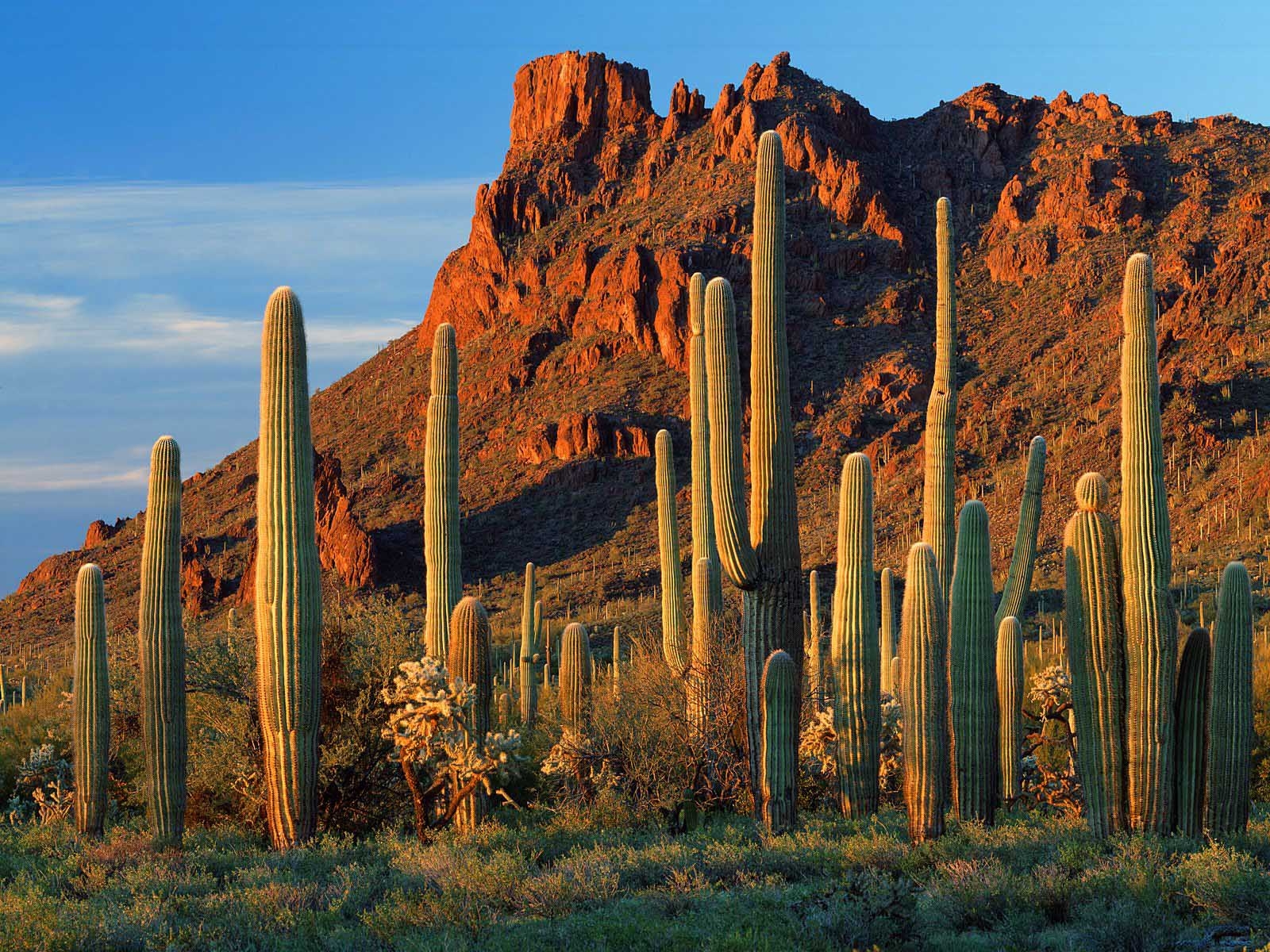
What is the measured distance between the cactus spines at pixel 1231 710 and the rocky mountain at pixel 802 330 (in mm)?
21022

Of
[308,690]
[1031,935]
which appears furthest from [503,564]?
[1031,935]

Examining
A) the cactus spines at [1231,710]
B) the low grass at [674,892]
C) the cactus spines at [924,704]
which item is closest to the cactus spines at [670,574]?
the cactus spines at [924,704]

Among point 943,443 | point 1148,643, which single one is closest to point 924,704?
point 1148,643

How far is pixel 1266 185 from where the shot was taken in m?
58.3

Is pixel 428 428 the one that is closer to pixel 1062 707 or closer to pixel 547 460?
pixel 1062 707

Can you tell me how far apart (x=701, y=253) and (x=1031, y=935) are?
55153 millimetres

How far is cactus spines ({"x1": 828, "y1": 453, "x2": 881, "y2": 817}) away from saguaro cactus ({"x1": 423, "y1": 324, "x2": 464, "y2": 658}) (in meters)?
4.05

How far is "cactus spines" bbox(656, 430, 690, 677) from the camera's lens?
52.6 ft

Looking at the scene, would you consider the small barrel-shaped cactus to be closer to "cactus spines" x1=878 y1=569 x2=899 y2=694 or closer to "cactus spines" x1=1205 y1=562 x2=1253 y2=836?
"cactus spines" x1=1205 y1=562 x2=1253 y2=836

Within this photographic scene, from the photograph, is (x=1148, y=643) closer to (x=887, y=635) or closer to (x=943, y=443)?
(x=943, y=443)

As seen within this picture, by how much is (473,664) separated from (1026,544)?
703cm

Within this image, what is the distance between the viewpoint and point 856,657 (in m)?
11.9

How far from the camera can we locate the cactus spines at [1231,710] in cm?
1021

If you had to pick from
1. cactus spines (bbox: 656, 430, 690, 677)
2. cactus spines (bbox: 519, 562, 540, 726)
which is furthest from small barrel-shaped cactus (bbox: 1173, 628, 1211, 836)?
cactus spines (bbox: 519, 562, 540, 726)
